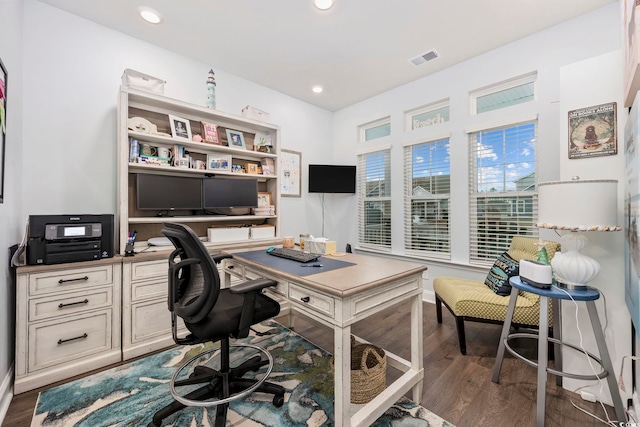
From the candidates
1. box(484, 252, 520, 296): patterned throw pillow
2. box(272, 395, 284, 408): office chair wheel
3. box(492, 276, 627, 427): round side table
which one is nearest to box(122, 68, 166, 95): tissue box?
box(272, 395, 284, 408): office chair wheel

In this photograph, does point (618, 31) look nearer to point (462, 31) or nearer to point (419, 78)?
point (462, 31)

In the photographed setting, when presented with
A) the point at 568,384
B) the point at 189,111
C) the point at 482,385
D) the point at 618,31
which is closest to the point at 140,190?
the point at 189,111

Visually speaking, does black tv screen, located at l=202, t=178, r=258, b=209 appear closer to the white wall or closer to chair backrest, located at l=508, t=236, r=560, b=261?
the white wall

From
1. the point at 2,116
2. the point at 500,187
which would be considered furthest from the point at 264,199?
the point at 500,187

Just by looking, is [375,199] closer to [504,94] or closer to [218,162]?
[504,94]

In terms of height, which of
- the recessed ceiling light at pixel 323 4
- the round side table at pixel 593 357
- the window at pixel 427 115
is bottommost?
the round side table at pixel 593 357

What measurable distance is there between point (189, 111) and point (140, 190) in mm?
986

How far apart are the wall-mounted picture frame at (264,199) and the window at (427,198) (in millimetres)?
1936

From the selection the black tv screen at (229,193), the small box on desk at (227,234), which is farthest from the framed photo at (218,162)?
the small box on desk at (227,234)

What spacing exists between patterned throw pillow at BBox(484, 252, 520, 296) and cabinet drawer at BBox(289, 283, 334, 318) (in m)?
1.91

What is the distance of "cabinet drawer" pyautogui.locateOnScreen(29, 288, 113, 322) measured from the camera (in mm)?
1776

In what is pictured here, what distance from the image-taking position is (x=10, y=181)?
5.95 feet

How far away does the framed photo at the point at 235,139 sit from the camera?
122 inches

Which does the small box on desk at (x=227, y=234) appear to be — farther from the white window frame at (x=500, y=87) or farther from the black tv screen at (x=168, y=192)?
the white window frame at (x=500, y=87)
